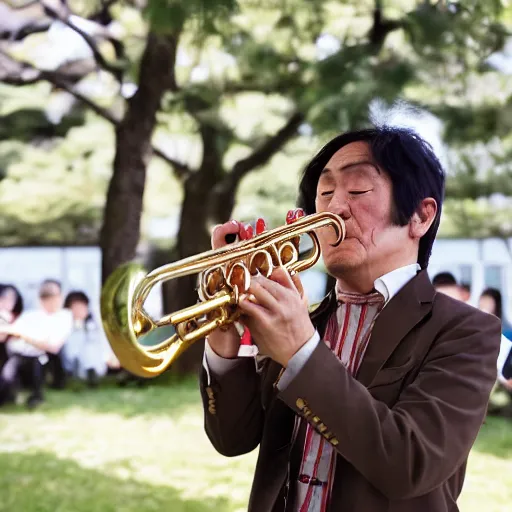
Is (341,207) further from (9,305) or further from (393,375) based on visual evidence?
(9,305)

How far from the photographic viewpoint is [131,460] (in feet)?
12.1

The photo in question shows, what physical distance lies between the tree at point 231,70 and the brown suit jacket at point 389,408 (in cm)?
297

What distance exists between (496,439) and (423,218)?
10.2 feet

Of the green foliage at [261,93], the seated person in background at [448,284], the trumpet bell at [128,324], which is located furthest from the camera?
the green foliage at [261,93]

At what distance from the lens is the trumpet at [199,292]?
0.84 m

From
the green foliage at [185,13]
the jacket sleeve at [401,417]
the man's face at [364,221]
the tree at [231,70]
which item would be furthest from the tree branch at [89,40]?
the jacket sleeve at [401,417]

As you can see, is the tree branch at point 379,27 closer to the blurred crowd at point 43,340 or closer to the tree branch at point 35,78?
the tree branch at point 35,78

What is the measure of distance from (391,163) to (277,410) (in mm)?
435

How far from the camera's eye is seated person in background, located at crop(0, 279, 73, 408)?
396 centimetres

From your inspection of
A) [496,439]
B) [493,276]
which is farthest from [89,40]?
[496,439]

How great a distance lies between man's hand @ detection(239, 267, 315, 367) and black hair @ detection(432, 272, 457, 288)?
312cm

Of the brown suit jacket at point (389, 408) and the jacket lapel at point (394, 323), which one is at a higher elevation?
the jacket lapel at point (394, 323)

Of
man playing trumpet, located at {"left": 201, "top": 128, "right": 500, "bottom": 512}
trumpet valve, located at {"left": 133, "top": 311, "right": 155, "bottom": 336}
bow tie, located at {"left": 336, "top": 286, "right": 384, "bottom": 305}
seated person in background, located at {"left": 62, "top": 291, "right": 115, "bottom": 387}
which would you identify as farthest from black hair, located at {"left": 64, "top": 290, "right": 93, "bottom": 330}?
trumpet valve, located at {"left": 133, "top": 311, "right": 155, "bottom": 336}

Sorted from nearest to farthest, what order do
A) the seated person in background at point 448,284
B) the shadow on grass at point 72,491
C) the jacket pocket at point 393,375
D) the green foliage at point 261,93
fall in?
the jacket pocket at point 393,375, the shadow on grass at point 72,491, the seated person in background at point 448,284, the green foliage at point 261,93
